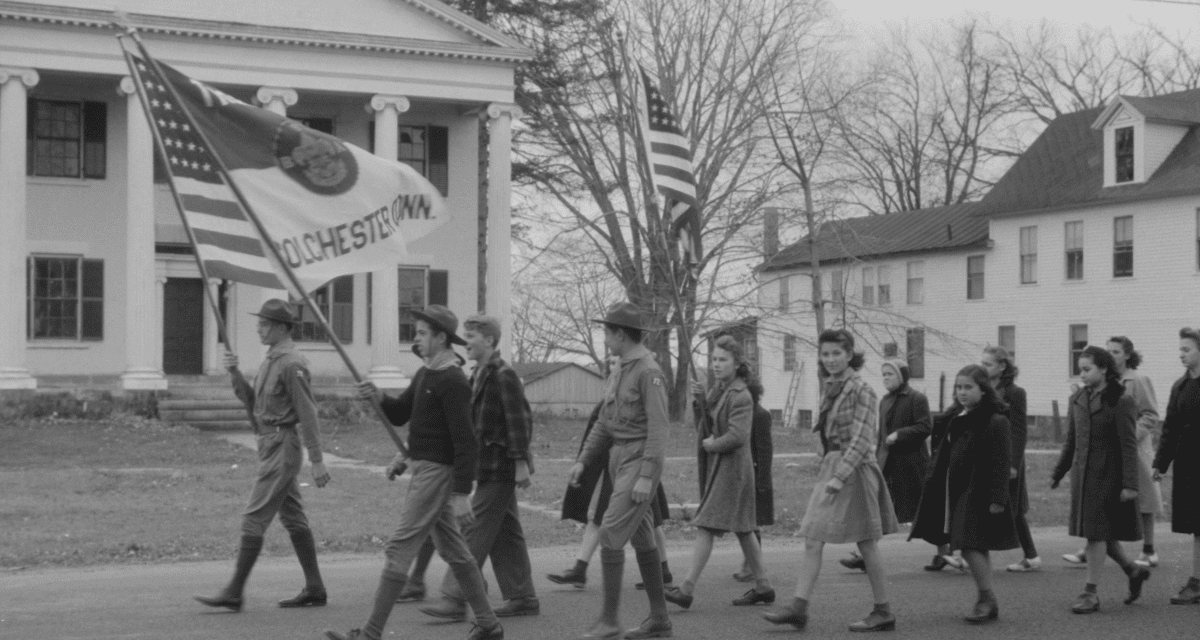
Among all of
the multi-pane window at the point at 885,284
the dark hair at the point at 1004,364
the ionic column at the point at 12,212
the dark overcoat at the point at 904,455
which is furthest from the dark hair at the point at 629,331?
the multi-pane window at the point at 885,284

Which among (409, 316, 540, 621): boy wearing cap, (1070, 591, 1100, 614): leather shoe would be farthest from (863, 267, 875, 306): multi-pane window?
(409, 316, 540, 621): boy wearing cap

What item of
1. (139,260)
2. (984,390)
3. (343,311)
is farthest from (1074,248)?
(984,390)

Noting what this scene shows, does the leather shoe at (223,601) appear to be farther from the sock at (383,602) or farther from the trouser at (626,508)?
the trouser at (626,508)

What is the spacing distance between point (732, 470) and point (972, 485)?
1.61 metres

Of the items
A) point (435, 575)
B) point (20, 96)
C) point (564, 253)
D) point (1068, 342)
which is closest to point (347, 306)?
point (564, 253)

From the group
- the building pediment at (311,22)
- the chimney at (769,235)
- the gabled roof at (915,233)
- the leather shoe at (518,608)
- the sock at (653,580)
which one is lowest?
the leather shoe at (518,608)

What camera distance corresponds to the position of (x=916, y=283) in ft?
172

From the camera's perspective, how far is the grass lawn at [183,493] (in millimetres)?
15016

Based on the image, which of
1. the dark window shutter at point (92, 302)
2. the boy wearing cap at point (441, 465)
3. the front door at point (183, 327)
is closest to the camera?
the boy wearing cap at point (441, 465)

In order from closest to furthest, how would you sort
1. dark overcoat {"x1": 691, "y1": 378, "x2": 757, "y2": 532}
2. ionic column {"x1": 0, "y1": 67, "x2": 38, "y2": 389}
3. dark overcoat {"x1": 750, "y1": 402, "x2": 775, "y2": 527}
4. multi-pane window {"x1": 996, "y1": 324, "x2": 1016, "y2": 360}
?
dark overcoat {"x1": 691, "y1": 378, "x2": 757, "y2": 532} < dark overcoat {"x1": 750, "y1": 402, "x2": 775, "y2": 527} < ionic column {"x1": 0, "y1": 67, "x2": 38, "y2": 389} < multi-pane window {"x1": 996, "y1": 324, "x2": 1016, "y2": 360}

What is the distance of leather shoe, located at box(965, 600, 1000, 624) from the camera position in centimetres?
1015

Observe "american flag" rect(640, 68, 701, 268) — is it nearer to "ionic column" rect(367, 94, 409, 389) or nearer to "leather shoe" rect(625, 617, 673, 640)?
"leather shoe" rect(625, 617, 673, 640)

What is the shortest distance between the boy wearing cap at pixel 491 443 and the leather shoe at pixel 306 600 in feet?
2.92

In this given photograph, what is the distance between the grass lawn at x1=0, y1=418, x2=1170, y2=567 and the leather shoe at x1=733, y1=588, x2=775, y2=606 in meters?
4.77
